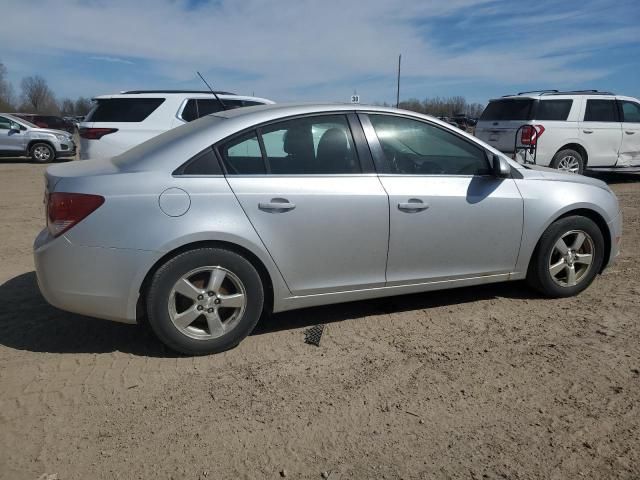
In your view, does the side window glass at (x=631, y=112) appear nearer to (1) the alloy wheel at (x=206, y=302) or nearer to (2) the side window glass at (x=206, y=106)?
(2) the side window glass at (x=206, y=106)

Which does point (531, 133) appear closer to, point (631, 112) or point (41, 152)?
point (631, 112)

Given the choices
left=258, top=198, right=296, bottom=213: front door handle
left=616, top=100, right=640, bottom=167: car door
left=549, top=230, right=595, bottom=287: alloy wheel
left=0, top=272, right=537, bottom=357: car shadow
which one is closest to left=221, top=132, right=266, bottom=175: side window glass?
left=258, top=198, right=296, bottom=213: front door handle

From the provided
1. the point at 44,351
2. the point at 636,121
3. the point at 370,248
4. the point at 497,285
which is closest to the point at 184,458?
the point at 44,351

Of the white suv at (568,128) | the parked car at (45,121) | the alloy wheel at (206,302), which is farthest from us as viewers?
the parked car at (45,121)

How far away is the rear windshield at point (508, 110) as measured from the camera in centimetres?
1064

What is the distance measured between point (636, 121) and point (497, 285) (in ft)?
29.4

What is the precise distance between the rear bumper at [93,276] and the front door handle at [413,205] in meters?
1.70

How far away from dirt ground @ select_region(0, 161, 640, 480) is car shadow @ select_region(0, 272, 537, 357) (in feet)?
0.05

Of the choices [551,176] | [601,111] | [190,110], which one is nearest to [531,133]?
[601,111]

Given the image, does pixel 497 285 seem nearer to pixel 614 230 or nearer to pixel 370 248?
pixel 614 230

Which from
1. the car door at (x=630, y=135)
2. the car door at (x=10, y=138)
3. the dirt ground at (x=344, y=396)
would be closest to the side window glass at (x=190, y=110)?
the dirt ground at (x=344, y=396)

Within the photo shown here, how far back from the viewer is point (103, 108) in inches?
353

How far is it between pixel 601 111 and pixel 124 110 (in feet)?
30.7

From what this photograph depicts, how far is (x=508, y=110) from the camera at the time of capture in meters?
11.0
